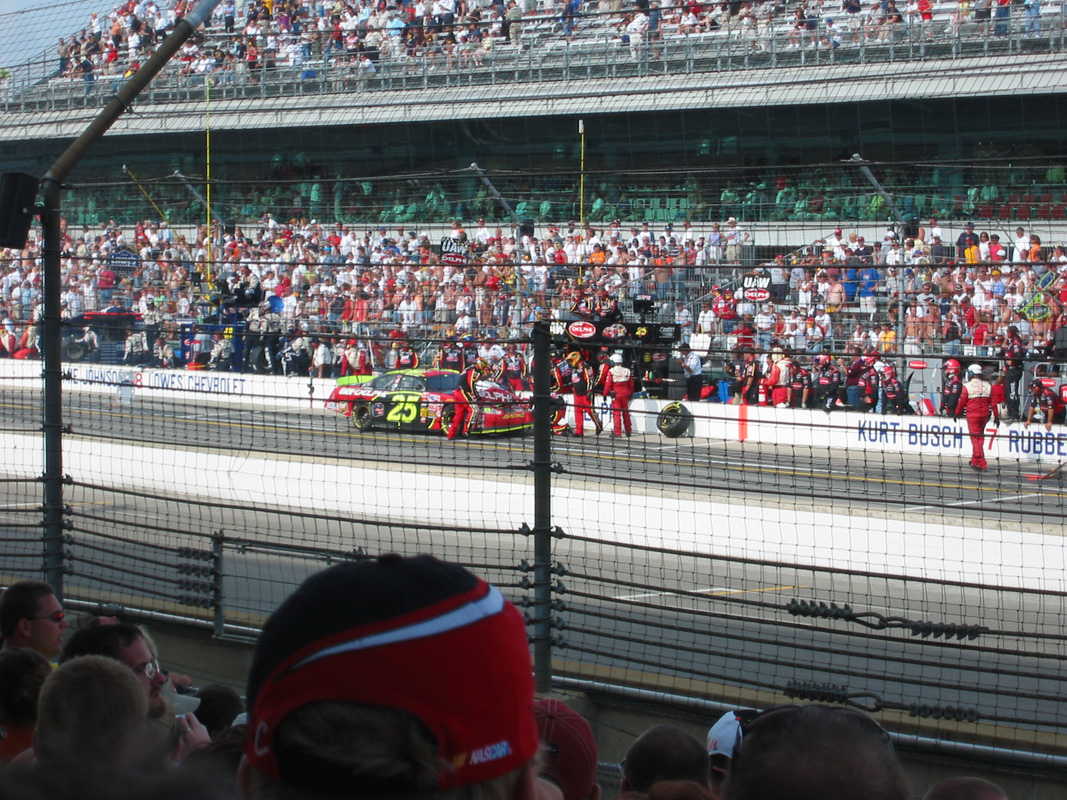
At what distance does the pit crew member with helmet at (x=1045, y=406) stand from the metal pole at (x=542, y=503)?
3.23 meters

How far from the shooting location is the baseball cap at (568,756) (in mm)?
2623

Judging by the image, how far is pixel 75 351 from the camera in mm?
7609

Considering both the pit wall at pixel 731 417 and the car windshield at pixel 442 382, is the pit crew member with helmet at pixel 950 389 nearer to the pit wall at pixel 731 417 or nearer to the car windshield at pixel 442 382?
the pit wall at pixel 731 417

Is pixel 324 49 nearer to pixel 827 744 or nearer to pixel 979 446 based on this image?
pixel 979 446

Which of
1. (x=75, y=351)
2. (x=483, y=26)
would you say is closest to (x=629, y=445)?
(x=75, y=351)

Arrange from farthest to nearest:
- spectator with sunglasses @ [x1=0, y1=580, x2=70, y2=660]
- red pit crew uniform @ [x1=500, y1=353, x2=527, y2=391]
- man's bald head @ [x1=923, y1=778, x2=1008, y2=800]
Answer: red pit crew uniform @ [x1=500, y1=353, x2=527, y2=391], spectator with sunglasses @ [x1=0, y1=580, x2=70, y2=660], man's bald head @ [x1=923, y1=778, x2=1008, y2=800]

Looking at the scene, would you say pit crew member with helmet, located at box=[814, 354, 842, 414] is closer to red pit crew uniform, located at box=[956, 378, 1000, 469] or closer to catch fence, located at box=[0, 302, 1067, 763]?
catch fence, located at box=[0, 302, 1067, 763]

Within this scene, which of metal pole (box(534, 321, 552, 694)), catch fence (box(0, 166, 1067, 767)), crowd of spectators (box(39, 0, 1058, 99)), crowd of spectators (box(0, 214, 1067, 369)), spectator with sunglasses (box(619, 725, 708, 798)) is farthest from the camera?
crowd of spectators (box(39, 0, 1058, 99))

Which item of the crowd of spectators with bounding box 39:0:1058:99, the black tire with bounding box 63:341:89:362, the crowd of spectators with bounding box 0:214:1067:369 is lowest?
the black tire with bounding box 63:341:89:362

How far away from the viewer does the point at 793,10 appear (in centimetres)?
2547

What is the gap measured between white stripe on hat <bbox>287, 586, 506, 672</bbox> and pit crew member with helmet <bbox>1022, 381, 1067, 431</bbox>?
20.2ft

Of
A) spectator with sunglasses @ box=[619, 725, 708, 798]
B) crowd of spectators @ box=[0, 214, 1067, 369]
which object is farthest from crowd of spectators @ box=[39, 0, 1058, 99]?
spectator with sunglasses @ box=[619, 725, 708, 798]

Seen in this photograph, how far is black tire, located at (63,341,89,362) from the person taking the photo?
7.38m

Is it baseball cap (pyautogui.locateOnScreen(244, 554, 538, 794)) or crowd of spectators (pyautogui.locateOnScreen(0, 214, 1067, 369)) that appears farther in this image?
crowd of spectators (pyautogui.locateOnScreen(0, 214, 1067, 369))
